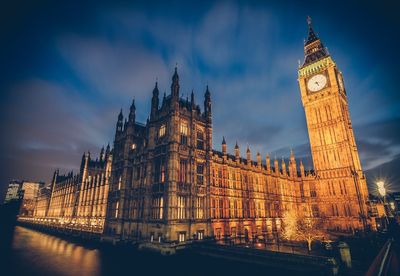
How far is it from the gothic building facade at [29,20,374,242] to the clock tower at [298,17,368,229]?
26 cm

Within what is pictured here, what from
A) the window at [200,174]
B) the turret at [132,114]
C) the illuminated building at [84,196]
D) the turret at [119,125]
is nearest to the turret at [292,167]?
the window at [200,174]

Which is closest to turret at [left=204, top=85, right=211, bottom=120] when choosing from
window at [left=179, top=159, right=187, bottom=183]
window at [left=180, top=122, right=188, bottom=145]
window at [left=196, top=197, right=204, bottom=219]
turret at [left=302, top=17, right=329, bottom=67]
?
window at [left=180, top=122, right=188, bottom=145]

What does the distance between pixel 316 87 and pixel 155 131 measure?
202ft

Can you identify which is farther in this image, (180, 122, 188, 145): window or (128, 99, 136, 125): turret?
(128, 99, 136, 125): turret

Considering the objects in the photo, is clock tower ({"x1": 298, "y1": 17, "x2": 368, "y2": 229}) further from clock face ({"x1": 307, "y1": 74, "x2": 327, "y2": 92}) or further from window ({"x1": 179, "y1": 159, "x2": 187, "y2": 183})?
window ({"x1": 179, "y1": 159, "x2": 187, "y2": 183})

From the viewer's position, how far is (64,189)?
10038cm

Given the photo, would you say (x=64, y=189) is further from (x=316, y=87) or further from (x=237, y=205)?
(x=316, y=87)

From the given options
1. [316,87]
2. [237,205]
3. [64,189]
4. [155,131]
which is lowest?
[237,205]

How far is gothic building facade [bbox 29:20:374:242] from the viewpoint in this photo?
35.3 m

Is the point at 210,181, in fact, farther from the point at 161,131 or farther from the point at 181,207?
the point at 161,131

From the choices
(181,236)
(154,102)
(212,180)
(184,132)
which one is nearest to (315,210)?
(212,180)

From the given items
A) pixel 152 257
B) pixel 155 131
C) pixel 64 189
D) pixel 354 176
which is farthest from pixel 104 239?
pixel 64 189

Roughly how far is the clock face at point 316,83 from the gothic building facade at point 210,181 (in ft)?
1.08

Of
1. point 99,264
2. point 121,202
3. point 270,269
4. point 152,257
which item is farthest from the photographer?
point 121,202
